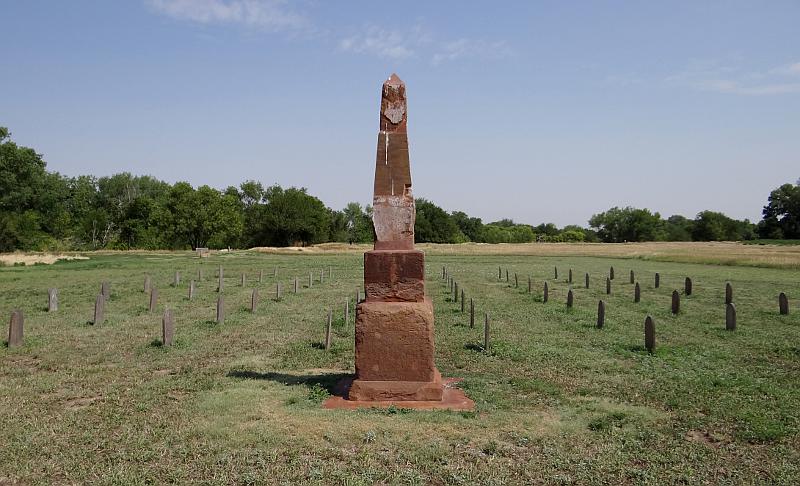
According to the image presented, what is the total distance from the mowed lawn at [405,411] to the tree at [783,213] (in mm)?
102049

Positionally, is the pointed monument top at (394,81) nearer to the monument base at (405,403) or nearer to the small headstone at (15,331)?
the monument base at (405,403)

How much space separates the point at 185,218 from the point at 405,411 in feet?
276

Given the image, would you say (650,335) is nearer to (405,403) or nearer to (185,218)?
(405,403)

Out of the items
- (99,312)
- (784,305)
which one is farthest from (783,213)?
(99,312)

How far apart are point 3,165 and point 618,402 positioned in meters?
87.8

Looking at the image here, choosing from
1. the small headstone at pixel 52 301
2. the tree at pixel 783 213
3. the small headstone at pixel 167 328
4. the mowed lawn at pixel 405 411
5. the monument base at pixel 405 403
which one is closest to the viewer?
the mowed lawn at pixel 405 411

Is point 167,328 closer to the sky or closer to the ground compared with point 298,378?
closer to the sky

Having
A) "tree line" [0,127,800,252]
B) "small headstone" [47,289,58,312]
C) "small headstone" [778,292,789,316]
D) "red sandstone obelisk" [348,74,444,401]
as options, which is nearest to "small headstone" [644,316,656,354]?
"red sandstone obelisk" [348,74,444,401]

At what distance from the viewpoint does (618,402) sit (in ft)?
31.7

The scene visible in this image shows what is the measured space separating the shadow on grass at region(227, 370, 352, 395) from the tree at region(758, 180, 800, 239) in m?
116

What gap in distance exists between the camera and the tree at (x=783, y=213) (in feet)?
339

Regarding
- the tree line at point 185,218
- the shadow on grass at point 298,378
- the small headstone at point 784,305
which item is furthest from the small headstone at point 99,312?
the tree line at point 185,218

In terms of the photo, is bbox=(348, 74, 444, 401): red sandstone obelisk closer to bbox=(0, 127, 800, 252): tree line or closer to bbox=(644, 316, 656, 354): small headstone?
bbox=(644, 316, 656, 354): small headstone

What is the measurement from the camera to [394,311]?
9.11 metres
